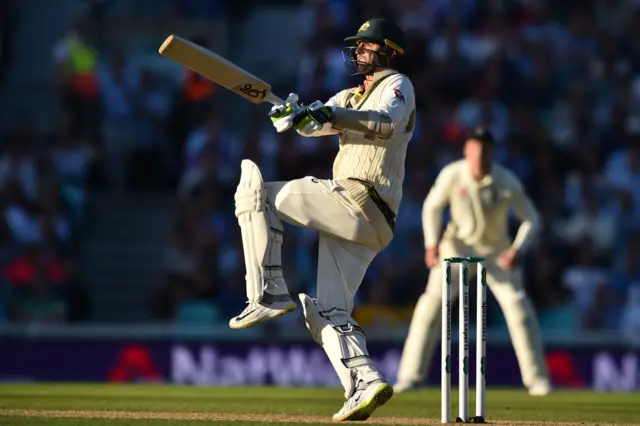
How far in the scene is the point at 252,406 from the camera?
7.75 metres

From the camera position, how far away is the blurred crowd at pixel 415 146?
12836mm

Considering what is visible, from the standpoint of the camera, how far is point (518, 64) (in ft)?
46.5

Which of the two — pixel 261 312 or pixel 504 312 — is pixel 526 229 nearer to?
pixel 504 312

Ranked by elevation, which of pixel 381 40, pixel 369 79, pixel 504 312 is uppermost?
pixel 381 40

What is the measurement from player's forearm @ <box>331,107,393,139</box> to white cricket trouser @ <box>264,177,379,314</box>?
414 mm

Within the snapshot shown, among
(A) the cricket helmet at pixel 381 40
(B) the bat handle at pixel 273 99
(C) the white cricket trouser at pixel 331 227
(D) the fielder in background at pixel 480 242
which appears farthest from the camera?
(D) the fielder in background at pixel 480 242

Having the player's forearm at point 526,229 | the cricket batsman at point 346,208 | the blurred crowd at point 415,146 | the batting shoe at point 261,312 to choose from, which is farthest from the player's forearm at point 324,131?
the blurred crowd at point 415,146

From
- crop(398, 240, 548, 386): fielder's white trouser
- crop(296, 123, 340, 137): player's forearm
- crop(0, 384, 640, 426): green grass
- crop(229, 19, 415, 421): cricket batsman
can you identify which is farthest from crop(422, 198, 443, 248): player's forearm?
crop(296, 123, 340, 137): player's forearm

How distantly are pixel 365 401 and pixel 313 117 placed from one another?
1289 mm

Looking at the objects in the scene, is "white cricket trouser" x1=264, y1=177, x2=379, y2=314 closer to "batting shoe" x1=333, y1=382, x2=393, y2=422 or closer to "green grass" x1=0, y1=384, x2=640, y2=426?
"batting shoe" x1=333, y1=382, x2=393, y2=422

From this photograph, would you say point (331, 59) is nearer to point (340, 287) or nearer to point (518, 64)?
point (518, 64)

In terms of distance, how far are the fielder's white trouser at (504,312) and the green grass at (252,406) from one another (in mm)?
226

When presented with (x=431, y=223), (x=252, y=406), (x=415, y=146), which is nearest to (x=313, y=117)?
(x=252, y=406)

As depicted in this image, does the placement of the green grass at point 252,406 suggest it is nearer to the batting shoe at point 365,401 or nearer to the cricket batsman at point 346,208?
the batting shoe at point 365,401
